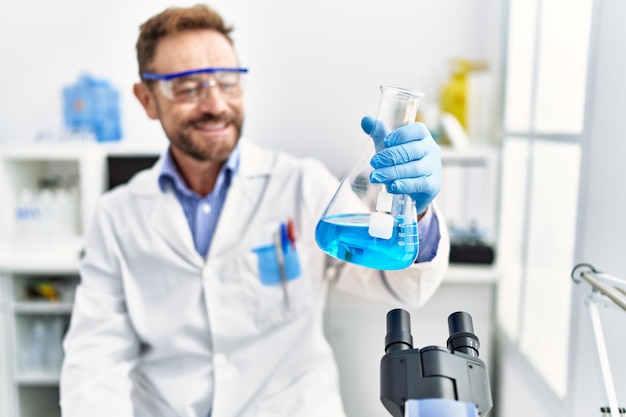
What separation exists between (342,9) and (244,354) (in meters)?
1.57

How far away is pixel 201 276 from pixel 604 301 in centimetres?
85

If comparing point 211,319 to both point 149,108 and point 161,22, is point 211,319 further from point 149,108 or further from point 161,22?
point 161,22

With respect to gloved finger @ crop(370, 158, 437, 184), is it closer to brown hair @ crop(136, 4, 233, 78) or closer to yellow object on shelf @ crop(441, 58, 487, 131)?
brown hair @ crop(136, 4, 233, 78)

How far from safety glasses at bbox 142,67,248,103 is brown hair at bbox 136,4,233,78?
8 centimetres

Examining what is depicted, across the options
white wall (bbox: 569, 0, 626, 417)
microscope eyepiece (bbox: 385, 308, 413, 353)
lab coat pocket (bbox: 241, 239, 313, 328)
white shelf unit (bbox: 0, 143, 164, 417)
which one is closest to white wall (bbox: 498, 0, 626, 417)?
white wall (bbox: 569, 0, 626, 417)

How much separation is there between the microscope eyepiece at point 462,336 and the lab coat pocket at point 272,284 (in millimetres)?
742

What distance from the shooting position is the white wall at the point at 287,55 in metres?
2.45

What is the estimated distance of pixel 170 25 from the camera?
1373 millimetres

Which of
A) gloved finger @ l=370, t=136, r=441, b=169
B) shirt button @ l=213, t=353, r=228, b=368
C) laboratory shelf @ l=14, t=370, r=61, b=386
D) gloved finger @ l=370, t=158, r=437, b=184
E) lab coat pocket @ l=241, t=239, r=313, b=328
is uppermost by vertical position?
gloved finger @ l=370, t=136, r=441, b=169

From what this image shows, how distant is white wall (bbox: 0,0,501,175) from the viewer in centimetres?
245

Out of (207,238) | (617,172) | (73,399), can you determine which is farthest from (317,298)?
(617,172)

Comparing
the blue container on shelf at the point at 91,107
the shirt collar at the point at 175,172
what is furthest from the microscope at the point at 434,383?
the blue container on shelf at the point at 91,107

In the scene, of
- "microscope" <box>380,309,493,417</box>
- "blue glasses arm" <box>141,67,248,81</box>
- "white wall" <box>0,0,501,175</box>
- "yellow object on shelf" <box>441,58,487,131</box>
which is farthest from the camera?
"white wall" <box>0,0,501,175</box>

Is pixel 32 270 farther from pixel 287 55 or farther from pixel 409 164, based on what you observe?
pixel 409 164
